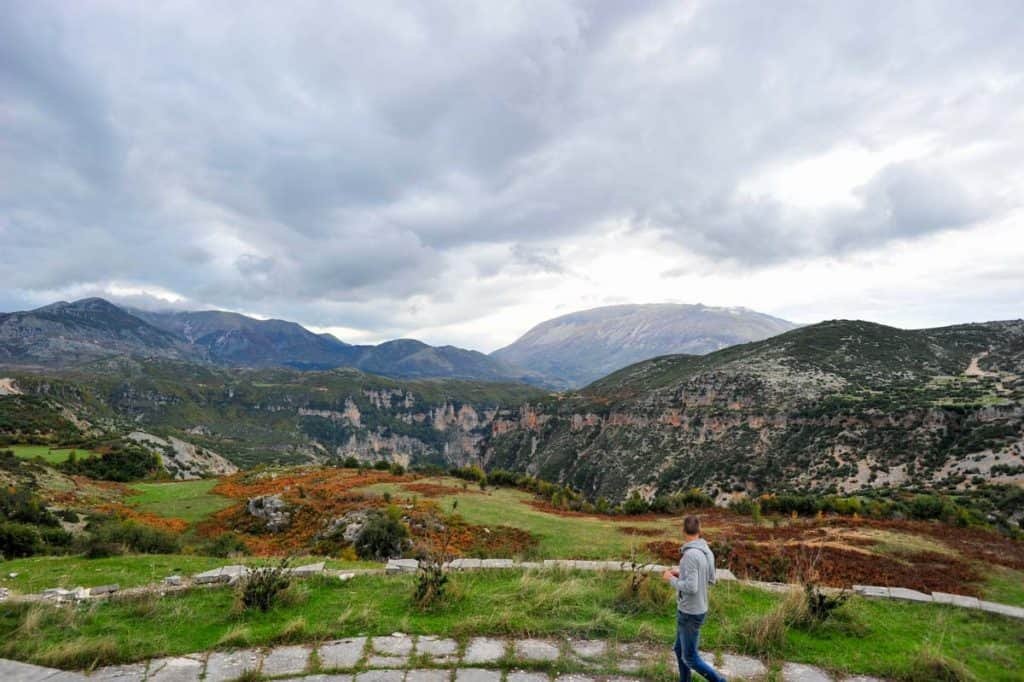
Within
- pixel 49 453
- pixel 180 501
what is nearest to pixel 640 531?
pixel 180 501

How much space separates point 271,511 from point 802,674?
71.6ft

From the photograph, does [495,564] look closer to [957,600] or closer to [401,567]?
[401,567]

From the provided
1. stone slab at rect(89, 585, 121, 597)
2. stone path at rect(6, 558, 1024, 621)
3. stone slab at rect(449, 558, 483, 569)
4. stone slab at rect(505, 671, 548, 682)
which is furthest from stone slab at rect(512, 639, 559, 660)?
stone slab at rect(89, 585, 121, 597)

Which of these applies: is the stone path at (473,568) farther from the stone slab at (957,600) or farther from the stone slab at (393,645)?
the stone slab at (393,645)

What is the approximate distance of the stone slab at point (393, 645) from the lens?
6.72 meters

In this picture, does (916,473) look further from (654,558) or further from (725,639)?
(725,639)

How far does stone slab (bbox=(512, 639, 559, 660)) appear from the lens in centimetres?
650

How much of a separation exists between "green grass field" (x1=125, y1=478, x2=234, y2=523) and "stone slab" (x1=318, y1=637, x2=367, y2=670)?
19.3 m

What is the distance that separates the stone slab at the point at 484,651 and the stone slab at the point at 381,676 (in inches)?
33.1

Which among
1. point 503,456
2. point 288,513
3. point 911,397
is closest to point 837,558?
point 288,513

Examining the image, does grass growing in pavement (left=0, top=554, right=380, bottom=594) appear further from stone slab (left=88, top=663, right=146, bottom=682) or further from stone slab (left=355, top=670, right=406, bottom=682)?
stone slab (left=355, top=670, right=406, bottom=682)

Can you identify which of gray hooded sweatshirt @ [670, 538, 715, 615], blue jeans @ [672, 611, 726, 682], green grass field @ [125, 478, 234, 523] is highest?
gray hooded sweatshirt @ [670, 538, 715, 615]

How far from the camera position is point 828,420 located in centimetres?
5619

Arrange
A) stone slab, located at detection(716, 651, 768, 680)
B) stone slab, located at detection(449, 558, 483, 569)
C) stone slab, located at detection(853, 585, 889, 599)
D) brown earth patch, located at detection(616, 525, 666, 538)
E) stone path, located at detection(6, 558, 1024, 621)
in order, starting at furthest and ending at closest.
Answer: brown earth patch, located at detection(616, 525, 666, 538) < stone slab, located at detection(449, 558, 483, 569) < stone slab, located at detection(853, 585, 889, 599) < stone path, located at detection(6, 558, 1024, 621) < stone slab, located at detection(716, 651, 768, 680)
